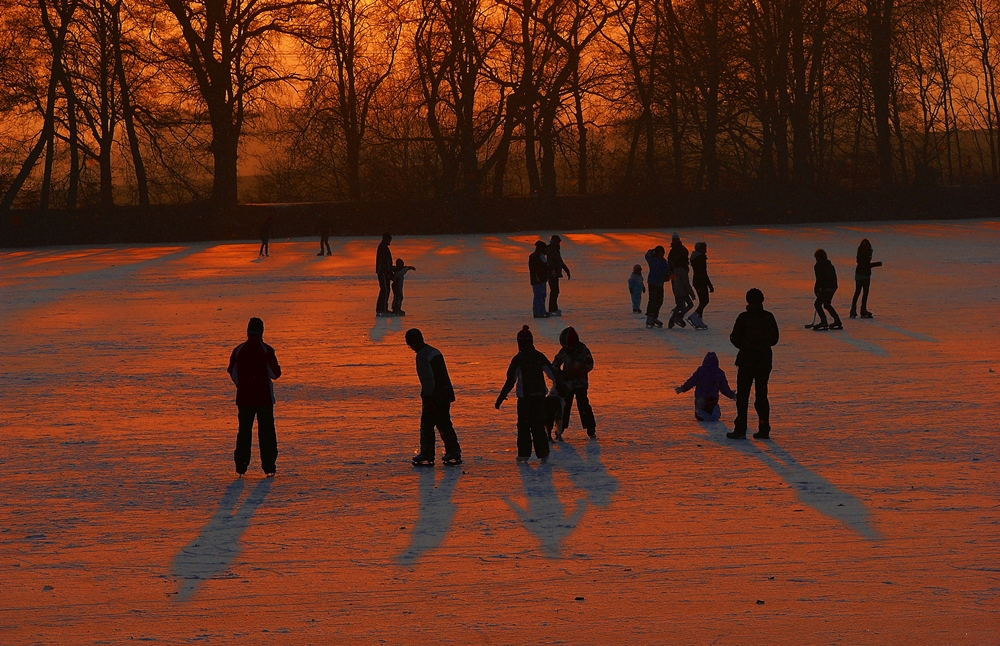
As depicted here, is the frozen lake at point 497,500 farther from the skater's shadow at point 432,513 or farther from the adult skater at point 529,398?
the adult skater at point 529,398

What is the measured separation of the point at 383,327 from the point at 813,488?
41.9 ft

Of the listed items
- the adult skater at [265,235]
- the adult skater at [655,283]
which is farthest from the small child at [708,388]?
the adult skater at [265,235]

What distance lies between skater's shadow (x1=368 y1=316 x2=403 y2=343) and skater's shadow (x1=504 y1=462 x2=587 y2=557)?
31.5ft

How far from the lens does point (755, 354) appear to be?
37.5 feet

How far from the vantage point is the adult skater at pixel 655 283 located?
68.0ft

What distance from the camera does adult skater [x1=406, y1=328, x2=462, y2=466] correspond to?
34.0 ft

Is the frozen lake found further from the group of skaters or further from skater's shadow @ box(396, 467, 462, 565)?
the group of skaters

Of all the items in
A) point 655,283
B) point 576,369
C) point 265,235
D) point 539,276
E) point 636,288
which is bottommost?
point 576,369

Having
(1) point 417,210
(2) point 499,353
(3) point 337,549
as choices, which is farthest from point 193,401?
(1) point 417,210

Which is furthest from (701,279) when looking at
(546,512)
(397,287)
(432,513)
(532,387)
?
(432,513)

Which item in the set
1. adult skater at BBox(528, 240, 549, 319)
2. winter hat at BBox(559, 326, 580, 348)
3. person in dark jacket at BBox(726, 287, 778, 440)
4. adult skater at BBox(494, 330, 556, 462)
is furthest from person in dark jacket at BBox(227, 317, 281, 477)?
adult skater at BBox(528, 240, 549, 319)

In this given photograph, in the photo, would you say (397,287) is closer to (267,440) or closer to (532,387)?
(532,387)

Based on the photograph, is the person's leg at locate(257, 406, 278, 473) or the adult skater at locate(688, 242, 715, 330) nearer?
the person's leg at locate(257, 406, 278, 473)

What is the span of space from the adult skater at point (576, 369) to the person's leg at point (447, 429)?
137 centimetres
